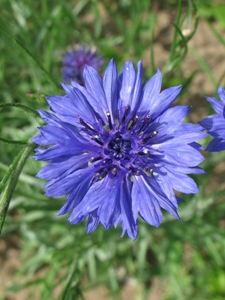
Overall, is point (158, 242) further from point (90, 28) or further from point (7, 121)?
point (90, 28)

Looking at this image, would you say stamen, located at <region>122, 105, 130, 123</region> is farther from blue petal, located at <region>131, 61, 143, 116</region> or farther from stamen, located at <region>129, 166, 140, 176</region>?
stamen, located at <region>129, 166, 140, 176</region>

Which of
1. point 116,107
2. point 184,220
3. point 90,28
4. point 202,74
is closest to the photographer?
point 116,107

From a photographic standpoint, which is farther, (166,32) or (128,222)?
(166,32)

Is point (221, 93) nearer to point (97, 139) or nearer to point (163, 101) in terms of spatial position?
point (163, 101)

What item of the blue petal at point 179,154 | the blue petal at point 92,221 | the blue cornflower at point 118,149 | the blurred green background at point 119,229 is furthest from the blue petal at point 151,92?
the blurred green background at point 119,229

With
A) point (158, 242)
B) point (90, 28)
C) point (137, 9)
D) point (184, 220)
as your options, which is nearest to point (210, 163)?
point (184, 220)

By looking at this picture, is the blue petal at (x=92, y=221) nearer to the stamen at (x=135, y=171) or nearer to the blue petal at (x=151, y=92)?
the stamen at (x=135, y=171)
